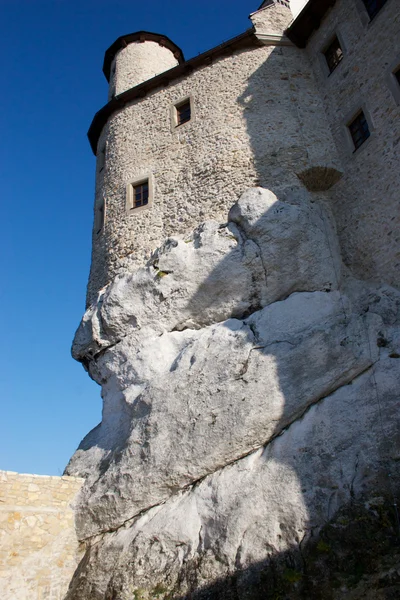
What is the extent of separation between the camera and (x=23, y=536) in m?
8.37

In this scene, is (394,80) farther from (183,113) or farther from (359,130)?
(183,113)

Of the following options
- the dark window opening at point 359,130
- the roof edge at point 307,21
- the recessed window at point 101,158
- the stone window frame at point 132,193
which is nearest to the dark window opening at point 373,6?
the roof edge at point 307,21

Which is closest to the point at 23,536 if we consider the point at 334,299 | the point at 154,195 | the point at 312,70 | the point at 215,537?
the point at 215,537

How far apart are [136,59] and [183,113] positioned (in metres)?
5.58

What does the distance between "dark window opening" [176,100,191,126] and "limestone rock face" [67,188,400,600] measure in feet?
15.5

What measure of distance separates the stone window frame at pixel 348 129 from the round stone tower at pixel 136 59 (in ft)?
29.4

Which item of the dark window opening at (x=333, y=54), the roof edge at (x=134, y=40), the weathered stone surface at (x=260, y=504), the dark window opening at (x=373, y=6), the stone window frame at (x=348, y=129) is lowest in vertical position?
the weathered stone surface at (x=260, y=504)

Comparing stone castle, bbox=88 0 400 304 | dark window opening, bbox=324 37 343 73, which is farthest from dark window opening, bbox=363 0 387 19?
dark window opening, bbox=324 37 343 73

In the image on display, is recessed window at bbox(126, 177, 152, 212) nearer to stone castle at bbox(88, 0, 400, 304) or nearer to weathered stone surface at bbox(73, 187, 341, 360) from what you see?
stone castle at bbox(88, 0, 400, 304)

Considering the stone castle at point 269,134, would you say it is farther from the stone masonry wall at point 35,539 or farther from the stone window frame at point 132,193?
the stone masonry wall at point 35,539

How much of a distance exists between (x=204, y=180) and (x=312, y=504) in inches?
349

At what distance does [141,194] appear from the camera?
46.6ft

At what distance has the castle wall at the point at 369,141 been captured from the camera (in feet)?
34.3

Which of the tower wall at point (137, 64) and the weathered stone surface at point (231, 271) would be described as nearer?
the weathered stone surface at point (231, 271)
